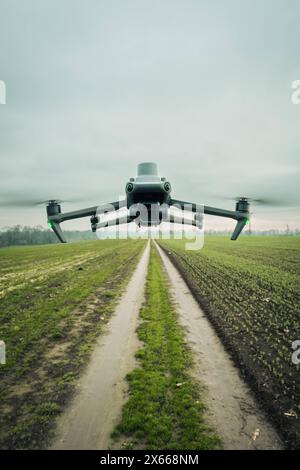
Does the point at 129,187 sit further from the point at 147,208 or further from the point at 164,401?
the point at 164,401

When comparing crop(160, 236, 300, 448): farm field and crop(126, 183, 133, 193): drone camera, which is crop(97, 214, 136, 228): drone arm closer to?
crop(126, 183, 133, 193): drone camera

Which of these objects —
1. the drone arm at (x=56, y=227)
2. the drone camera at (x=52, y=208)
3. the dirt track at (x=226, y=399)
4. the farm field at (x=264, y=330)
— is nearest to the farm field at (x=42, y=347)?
the dirt track at (x=226, y=399)

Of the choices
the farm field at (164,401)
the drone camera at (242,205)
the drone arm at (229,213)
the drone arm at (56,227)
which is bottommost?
the farm field at (164,401)

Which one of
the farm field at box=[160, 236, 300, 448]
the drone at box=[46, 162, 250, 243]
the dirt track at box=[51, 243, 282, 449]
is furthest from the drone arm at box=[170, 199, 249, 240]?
the dirt track at box=[51, 243, 282, 449]

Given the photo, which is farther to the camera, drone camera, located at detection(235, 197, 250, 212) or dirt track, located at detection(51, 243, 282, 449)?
drone camera, located at detection(235, 197, 250, 212)

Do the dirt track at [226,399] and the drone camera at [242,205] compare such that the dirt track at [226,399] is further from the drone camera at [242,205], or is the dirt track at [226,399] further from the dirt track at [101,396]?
the drone camera at [242,205]

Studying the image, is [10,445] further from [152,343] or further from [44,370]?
[152,343]
